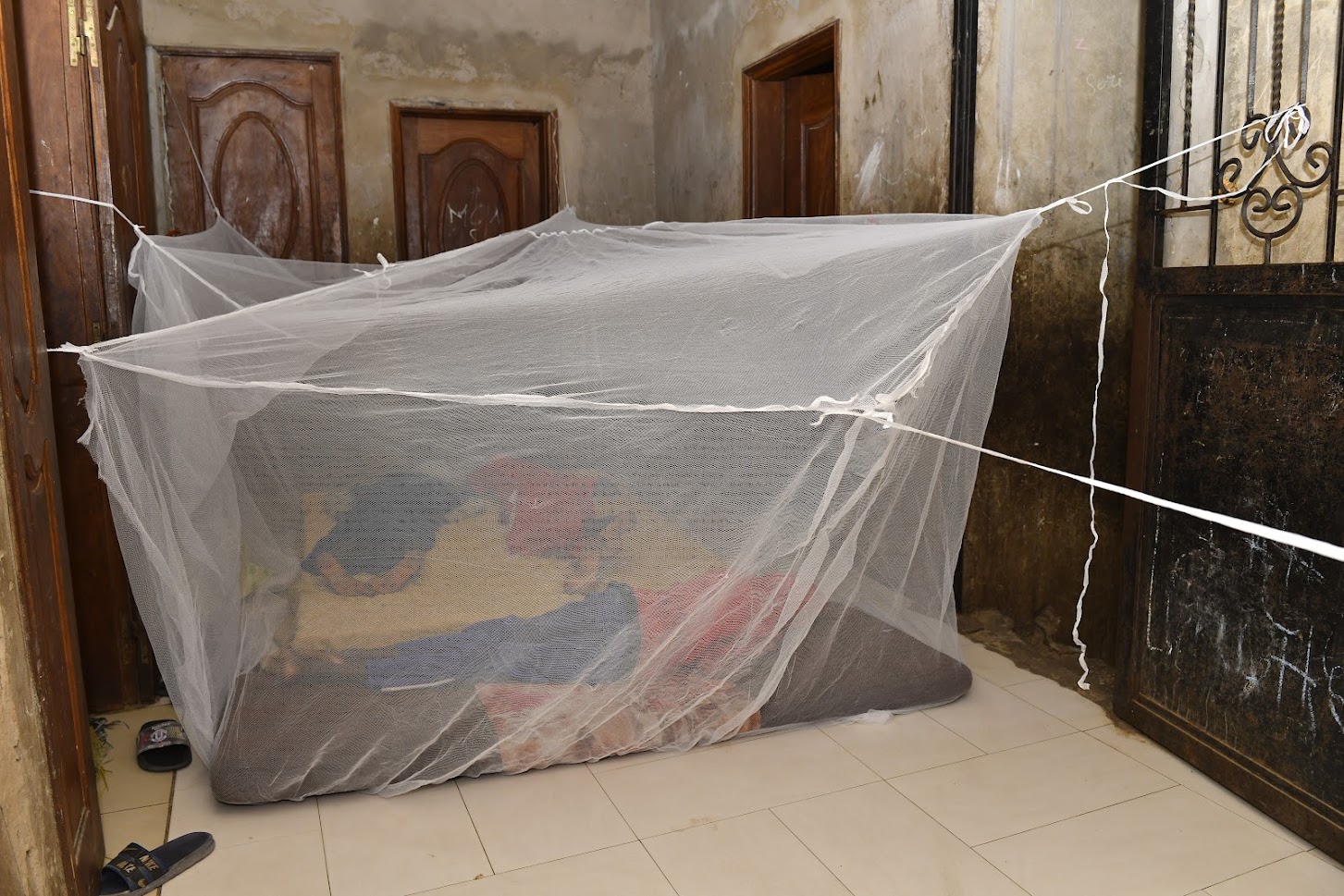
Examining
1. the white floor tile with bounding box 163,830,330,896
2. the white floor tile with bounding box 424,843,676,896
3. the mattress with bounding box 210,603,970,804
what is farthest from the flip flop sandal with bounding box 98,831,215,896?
the white floor tile with bounding box 424,843,676,896

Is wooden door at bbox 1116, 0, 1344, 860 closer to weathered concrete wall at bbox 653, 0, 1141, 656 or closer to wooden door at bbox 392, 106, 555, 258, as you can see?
weathered concrete wall at bbox 653, 0, 1141, 656

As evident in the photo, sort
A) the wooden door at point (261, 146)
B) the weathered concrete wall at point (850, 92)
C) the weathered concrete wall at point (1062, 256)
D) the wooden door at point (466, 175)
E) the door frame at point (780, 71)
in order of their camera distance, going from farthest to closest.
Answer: the wooden door at point (466, 175)
the wooden door at point (261, 146)
the door frame at point (780, 71)
the weathered concrete wall at point (850, 92)
the weathered concrete wall at point (1062, 256)

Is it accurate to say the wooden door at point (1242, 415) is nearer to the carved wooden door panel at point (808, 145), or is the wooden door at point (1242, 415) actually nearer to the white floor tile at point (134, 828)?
the carved wooden door panel at point (808, 145)

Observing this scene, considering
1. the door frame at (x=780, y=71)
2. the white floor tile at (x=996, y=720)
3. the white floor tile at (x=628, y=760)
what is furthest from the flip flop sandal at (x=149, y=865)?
the door frame at (x=780, y=71)

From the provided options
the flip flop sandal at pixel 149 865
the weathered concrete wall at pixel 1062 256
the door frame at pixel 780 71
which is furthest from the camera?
the door frame at pixel 780 71

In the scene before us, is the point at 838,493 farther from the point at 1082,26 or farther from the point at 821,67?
the point at 821,67

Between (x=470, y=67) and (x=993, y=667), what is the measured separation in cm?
345

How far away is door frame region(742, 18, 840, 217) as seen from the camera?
3215 millimetres

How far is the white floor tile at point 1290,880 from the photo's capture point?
5.67ft

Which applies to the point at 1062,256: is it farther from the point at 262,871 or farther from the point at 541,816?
the point at 262,871

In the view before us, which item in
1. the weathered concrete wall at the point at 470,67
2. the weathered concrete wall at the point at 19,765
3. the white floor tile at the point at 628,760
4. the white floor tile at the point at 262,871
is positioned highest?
the weathered concrete wall at the point at 470,67

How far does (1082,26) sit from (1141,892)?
2044mm

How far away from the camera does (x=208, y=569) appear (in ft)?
6.30

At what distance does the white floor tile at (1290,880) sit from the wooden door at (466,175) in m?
3.82
